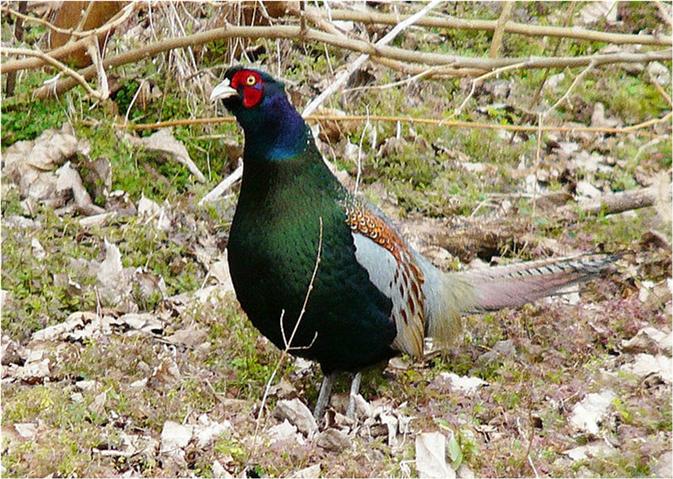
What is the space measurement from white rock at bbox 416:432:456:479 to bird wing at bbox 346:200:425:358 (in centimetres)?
83

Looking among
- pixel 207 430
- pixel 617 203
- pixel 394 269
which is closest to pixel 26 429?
pixel 207 430

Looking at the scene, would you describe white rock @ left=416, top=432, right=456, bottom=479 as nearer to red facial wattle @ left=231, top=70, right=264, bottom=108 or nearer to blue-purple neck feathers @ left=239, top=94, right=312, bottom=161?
blue-purple neck feathers @ left=239, top=94, right=312, bottom=161

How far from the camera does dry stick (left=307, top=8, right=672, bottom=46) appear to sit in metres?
6.46

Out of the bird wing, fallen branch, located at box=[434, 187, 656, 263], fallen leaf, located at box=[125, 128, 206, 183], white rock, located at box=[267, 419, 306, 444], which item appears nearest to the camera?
white rock, located at box=[267, 419, 306, 444]

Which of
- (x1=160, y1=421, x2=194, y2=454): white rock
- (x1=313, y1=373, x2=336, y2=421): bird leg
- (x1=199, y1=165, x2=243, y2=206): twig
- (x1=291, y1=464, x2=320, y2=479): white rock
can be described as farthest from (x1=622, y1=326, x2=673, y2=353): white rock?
(x1=199, y1=165, x2=243, y2=206): twig

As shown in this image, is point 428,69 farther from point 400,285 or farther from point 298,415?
point 298,415

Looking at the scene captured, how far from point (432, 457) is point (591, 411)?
2.76 feet

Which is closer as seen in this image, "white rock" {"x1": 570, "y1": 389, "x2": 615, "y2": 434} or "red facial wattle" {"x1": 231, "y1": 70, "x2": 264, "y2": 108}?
"white rock" {"x1": 570, "y1": 389, "x2": 615, "y2": 434}

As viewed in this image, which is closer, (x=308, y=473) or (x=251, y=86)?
(x=308, y=473)

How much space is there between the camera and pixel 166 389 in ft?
15.8

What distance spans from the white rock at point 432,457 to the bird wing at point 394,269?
0.83 meters

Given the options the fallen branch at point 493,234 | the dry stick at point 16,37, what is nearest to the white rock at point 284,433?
the fallen branch at point 493,234

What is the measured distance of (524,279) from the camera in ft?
18.8

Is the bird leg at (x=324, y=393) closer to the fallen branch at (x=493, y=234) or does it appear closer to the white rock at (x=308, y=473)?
the white rock at (x=308, y=473)
